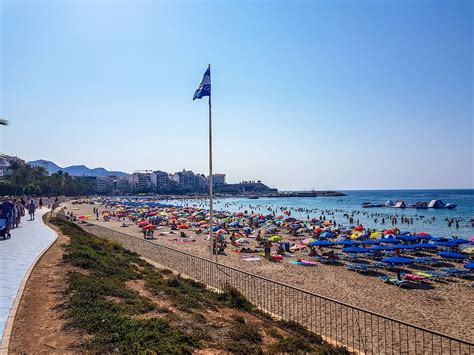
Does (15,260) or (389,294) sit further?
(389,294)

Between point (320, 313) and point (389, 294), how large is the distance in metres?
6.47

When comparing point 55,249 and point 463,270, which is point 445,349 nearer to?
point 463,270

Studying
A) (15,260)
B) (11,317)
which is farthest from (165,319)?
(15,260)

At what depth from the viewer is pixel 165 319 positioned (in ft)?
24.9

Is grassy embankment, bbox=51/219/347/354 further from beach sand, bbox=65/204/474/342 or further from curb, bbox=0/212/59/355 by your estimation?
beach sand, bbox=65/204/474/342

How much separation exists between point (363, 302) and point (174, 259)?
9.23 m

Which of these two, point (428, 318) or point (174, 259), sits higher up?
point (174, 259)

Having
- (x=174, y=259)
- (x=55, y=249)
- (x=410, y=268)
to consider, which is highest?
(x=55, y=249)

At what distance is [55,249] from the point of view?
46.5 feet

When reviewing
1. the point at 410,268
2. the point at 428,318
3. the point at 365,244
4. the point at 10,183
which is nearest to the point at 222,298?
the point at 428,318

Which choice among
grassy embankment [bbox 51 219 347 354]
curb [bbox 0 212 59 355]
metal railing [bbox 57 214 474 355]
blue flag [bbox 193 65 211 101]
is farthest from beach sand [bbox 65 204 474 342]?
curb [bbox 0 212 59 355]

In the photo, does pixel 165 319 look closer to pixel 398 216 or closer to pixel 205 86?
pixel 205 86

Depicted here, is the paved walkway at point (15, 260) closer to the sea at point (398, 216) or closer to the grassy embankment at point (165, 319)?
the grassy embankment at point (165, 319)

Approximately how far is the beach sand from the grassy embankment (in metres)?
5.99
